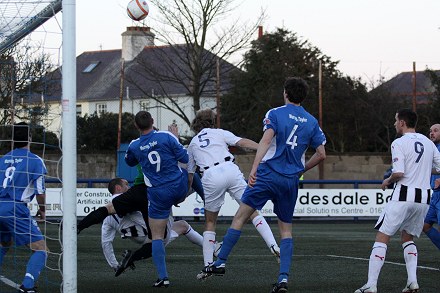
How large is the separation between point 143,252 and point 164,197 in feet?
2.40

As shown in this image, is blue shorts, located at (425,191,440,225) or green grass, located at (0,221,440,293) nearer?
green grass, located at (0,221,440,293)

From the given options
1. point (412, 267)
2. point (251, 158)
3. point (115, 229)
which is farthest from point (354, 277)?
point (251, 158)

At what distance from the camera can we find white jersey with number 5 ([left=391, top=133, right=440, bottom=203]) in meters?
9.44

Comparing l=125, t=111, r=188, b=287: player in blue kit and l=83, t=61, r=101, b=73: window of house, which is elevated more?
l=83, t=61, r=101, b=73: window of house

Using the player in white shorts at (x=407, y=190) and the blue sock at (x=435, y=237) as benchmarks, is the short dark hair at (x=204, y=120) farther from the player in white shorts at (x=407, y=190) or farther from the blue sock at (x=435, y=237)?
the blue sock at (x=435, y=237)

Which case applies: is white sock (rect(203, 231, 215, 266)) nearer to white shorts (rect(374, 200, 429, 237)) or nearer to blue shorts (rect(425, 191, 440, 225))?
white shorts (rect(374, 200, 429, 237))

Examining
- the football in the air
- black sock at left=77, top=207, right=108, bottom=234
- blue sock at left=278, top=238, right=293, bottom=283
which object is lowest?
blue sock at left=278, top=238, right=293, bottom=283

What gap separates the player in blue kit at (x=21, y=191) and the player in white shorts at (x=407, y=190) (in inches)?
125

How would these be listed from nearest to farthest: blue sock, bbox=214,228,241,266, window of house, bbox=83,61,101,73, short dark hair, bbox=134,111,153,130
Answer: blue sock, bbox=214,228,241,266 → short dark hair, bbox=134,111,153,130 → window of house, bbox=83,61,101,73

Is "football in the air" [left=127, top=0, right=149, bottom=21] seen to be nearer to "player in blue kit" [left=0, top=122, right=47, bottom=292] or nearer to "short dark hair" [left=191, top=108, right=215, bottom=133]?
"short dark hair" [left=191, top=108, right=215, bottom=133]

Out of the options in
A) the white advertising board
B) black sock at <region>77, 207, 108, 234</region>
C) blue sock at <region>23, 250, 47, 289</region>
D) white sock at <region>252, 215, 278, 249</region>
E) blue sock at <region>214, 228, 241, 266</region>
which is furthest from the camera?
the white advertising board

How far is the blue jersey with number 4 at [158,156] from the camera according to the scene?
398 inches

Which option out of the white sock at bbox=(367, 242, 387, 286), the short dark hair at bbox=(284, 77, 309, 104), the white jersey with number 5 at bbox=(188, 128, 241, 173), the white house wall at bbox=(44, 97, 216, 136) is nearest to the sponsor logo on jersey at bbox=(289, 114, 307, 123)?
the short dark hair at bbox=(284, 77, 309, 104)

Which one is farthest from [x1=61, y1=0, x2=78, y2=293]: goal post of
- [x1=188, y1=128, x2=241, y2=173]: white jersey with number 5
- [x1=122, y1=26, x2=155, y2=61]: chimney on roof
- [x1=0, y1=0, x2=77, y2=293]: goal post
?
[x1=122, y1=26, x2=155, y2=61]: chimney on roof
